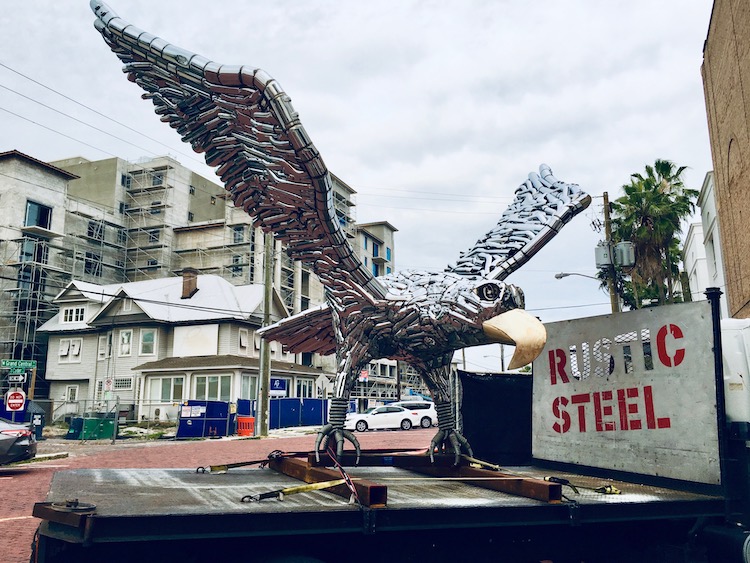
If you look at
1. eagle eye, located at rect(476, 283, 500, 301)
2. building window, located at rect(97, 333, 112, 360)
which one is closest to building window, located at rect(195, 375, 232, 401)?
building window, located at rect(97, 333, 112, 360)

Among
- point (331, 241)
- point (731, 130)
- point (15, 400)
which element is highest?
point (731, 130)

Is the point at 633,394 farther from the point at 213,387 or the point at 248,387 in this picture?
the point at 248,387

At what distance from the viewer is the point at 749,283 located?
1553cm

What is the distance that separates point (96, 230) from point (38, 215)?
5.39m

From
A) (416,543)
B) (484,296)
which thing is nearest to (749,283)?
(484,296)

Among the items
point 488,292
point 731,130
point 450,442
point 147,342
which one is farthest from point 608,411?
point 147,342

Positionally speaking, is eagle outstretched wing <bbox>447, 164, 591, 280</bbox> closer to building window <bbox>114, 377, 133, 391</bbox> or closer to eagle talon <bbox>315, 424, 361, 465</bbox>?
eagle talon <bbox>315, 424, 361, 465</bbox>

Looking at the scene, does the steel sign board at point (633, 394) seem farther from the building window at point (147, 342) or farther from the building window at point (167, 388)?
the building window at point (147, 342)

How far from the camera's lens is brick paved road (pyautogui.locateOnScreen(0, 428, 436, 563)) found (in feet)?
23.1

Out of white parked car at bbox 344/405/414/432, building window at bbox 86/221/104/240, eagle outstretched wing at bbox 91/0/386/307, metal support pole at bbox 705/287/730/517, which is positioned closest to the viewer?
metal support pole at bbox 705/287/730/517

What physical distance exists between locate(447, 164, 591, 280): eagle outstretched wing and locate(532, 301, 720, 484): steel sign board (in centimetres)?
108

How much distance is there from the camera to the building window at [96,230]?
4281 cm

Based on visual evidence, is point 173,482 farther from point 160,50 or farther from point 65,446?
point 65,446

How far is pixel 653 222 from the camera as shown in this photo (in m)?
19.3
